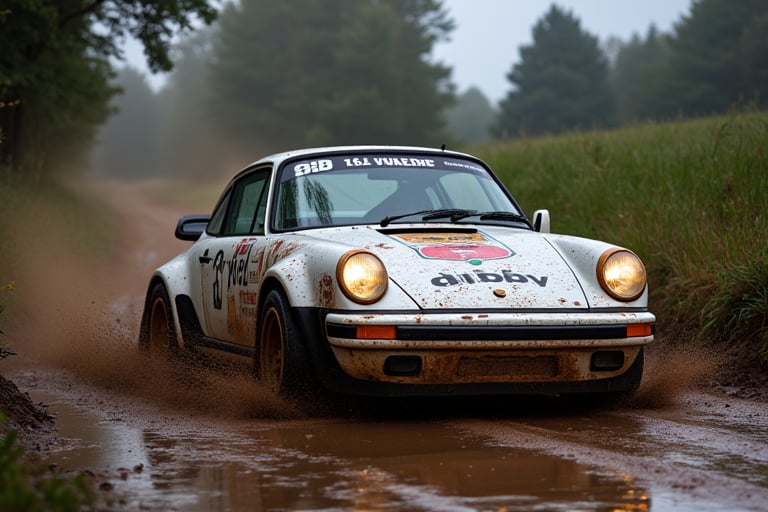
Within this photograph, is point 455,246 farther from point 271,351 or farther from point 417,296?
point 271,351

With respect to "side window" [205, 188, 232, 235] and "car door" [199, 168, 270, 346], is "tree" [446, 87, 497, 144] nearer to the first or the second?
"side window" [205, 188, 232, 235]

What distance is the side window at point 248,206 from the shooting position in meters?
7.01

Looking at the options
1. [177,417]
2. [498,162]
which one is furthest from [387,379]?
[498,162]

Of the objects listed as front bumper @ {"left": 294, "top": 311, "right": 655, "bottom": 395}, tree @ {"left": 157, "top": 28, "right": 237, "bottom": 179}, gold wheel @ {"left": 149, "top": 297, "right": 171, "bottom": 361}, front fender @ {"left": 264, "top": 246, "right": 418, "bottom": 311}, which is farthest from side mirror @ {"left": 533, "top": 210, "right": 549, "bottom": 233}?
tree @ {"left": 157, "top": 28, "right": 237, "bottom": 179}

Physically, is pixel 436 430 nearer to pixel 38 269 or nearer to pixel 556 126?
pixel 38 269

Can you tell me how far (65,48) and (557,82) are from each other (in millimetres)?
48060

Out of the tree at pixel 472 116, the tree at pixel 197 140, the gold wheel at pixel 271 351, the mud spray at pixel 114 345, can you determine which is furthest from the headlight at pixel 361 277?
the tree at pixel 472 116

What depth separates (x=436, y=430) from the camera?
5.23 m

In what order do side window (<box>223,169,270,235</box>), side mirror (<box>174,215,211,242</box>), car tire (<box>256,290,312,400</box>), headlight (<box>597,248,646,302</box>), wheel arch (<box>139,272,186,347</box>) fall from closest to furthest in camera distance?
1. car tire (<box>256,290,312,400</box>)
2. headlight (<box>597,248,646,302</box>)
3. side window (<box>223,169,270,235</box>)
4. wheel arch (<box>139,272,186,347</box>)
5. side mirror (<box>174,215,211,242</box>)

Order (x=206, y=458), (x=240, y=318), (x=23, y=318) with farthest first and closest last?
(x=23, y=318) < (x=240, y=318) < (x=206, y=458)

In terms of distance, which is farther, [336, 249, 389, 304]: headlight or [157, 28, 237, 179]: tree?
[157, 28, 237, 179]: tree

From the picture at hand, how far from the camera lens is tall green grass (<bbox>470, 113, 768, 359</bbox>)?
779cm

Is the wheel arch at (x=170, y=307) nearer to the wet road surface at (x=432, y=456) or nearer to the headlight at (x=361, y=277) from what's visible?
the wet road surface at (x=432, y=456)

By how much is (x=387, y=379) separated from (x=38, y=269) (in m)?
10.5
